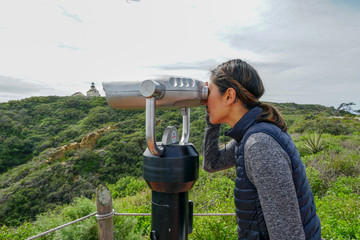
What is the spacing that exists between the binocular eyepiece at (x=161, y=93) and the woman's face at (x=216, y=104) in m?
0.03

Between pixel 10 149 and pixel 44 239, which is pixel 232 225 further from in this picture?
pixel 10 149

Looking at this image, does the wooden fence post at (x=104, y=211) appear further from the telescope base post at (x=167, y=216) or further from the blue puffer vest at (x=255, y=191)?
the blue puffer vest at (x=255, y=191)

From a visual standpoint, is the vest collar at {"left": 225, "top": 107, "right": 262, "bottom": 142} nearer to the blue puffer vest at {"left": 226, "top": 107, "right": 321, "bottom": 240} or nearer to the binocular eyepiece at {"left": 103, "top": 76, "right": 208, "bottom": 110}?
the blue puffer vest at {"left": 226, "top": 107, "right": 321, "bottom": 240}

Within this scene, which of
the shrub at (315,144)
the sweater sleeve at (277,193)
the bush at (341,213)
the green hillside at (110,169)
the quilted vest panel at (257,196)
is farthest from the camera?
the shrub at (315,144)

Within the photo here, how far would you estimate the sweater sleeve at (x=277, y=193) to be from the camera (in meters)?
0.65

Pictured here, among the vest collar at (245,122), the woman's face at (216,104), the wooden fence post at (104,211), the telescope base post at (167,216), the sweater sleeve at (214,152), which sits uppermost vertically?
the woman's face at (216,104)

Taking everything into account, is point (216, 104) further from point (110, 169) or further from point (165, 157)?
point (110, 169)

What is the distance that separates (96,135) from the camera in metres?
16.3

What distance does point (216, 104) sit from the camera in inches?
36.3

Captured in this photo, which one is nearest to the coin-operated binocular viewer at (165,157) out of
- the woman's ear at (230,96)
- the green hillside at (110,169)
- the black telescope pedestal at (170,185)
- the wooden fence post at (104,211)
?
the black telescope pedestal at (170,185)

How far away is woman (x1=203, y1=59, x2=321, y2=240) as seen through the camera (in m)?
0.66

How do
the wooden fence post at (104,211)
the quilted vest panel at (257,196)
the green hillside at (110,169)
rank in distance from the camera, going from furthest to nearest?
the green hillside at (110,169), the wooden fence post at (104,211), the quilted vest panel at (257,196)

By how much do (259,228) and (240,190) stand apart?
13 cm

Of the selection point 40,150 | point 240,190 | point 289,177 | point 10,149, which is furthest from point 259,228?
point 10,149
